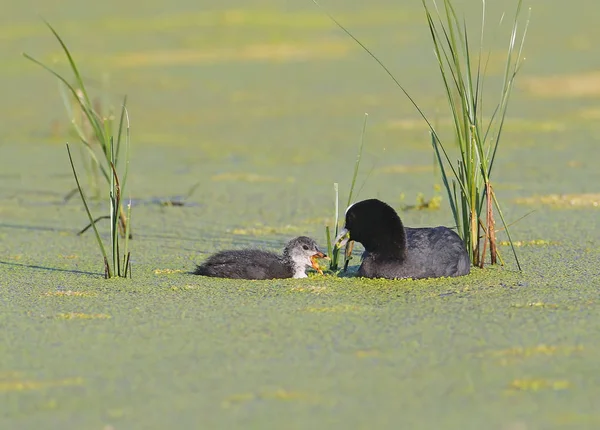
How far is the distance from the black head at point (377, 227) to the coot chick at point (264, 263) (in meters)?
0.22

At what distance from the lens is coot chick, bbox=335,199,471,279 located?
462 centimetres

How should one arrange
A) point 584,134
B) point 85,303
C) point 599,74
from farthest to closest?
point 599,74 → point 584,134 → point 85,303

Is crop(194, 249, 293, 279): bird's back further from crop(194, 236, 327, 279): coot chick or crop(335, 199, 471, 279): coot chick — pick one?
crop(335, 199, 471, 279): coot chick

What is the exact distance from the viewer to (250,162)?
8.67 meters

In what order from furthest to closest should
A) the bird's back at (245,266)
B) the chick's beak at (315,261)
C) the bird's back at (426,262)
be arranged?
the chick's beak at (315,261), the bird's back at (245,266), the bird's back at (426,262)

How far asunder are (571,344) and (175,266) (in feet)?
7.18

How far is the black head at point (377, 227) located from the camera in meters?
4.62

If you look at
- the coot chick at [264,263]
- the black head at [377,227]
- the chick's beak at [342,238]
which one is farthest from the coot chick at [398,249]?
the coot chick at [264,263]

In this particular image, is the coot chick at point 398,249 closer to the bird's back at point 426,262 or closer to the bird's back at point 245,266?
the bird's back at point 426,262

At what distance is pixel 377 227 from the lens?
468 cm

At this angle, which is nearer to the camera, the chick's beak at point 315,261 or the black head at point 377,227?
the black head at point 377,227

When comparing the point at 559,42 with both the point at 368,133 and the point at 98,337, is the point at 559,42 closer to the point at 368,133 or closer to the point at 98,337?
the point at 368,133

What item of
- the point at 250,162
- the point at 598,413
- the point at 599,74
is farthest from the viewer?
the point at 599,74

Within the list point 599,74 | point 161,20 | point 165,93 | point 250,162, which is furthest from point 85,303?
point 161,20
